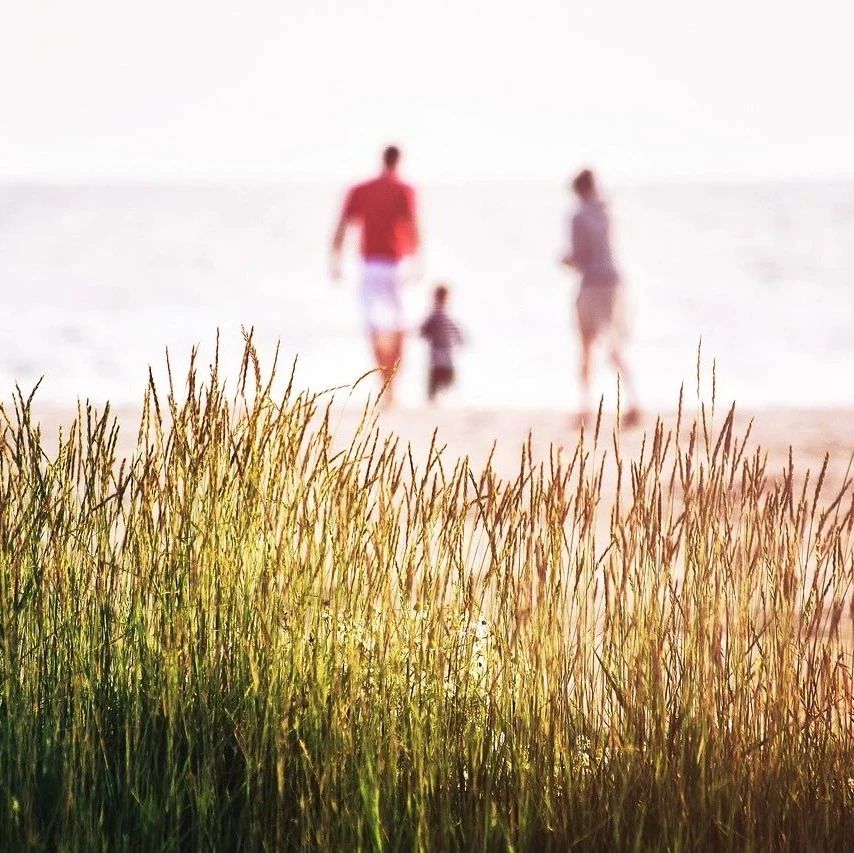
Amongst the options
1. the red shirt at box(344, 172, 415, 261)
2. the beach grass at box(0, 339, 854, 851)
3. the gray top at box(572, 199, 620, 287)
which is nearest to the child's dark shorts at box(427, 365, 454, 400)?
the red shirt at box(344, 172, 415, 261)

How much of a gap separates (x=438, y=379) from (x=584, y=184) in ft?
6.37

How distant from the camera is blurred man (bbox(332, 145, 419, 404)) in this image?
27.2 ft

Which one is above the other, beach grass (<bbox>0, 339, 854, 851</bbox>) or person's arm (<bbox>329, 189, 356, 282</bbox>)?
person's arm (<bbox>329, 189, 356, 282</bbox>)

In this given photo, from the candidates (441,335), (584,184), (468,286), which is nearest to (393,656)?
(584,184)

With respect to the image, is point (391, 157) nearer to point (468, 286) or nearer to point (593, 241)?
point (593, 241)

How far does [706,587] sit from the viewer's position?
211 cm

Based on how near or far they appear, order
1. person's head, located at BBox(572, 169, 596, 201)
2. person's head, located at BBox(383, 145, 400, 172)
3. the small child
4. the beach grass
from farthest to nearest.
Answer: the small child < person's head, located at BBox(383, 145, 400, 172) < person's head, located at BBox(572, 169, 596, 201) < the beach grass

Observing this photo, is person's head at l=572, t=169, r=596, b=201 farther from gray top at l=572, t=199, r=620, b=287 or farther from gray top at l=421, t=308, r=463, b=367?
gray top at l=421, t=308, r=463, b=367

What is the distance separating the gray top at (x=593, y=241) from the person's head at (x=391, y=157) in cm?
119

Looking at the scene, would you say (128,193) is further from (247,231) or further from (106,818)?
(106,818)

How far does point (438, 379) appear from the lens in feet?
30.1

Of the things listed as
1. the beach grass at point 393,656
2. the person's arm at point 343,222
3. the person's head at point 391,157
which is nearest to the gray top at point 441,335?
the person's arm at point 343,222

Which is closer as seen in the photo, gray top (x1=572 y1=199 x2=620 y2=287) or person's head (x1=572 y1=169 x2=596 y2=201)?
person's head (x1=572 y1=169 x2=596 y2=201)

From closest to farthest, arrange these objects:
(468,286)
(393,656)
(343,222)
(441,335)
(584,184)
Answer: (393,656)
(584,184)
(343,222)
(441,335)
(468,286)
